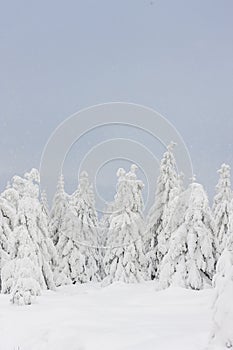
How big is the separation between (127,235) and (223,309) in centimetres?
2519

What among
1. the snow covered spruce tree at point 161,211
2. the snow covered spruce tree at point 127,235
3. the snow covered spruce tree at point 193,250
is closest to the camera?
the snow covered spruce tree at point 193,250

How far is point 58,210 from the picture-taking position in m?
41.2

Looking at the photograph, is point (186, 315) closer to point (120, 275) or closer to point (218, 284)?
point (218, 284)

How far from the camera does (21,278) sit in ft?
64.3

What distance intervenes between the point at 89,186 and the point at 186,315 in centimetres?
3062

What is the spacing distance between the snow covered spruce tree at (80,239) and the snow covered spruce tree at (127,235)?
5.10m

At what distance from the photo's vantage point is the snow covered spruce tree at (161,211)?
3434 centimetres

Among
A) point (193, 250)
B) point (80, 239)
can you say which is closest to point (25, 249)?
point (193, 250)

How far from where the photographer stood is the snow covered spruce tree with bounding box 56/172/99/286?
134 ft

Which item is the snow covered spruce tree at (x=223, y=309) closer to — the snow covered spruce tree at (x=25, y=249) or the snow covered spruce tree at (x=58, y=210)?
the snow covered spruce tree at (x=25, y=249)

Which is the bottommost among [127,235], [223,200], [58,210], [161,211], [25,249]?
[25,249]

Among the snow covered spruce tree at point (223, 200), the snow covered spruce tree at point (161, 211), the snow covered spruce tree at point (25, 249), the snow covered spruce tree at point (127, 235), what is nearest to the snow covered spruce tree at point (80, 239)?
the snow covered spruce tree at point (127, 235)

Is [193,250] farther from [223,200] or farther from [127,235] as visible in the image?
[223,200]

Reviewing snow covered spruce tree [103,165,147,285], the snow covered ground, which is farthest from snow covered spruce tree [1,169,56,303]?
snow covered spruce tree [103,165,147,285]
